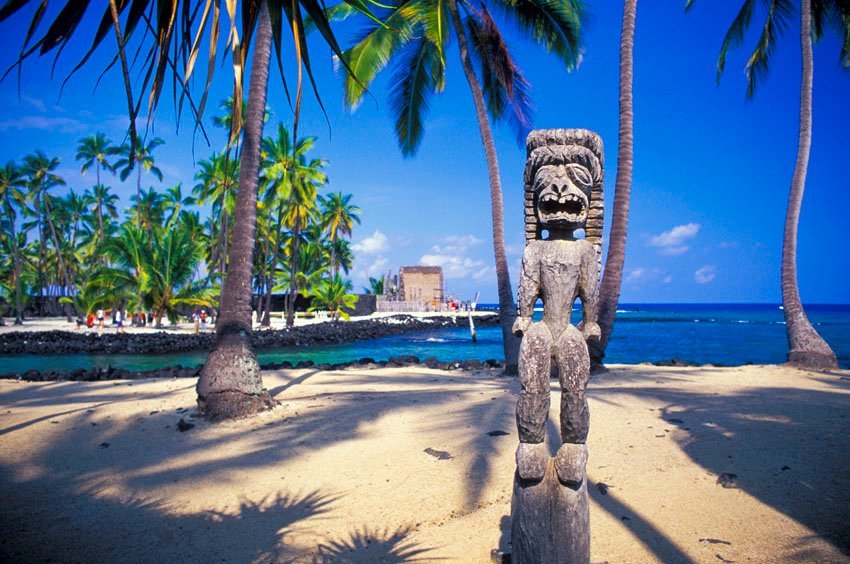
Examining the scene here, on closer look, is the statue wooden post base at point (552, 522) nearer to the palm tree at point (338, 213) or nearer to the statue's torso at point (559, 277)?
the statue's torso at point (559, 277)

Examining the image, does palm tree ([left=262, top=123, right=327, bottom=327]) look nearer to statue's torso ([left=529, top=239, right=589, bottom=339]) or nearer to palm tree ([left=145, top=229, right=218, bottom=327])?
palm tree ([left=145, top=229, right=218, bottom=327])

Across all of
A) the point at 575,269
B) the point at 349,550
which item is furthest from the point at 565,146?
the point at 349,550

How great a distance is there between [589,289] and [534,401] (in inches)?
32.5

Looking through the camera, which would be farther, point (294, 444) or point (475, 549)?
point (294, 444)

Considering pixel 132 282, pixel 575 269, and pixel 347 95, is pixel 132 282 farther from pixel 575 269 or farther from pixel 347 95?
pixel 575 269

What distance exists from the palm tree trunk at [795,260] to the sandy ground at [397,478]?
11.7 ft

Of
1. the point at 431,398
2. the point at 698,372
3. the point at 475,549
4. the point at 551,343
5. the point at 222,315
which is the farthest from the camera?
the point at 698,372

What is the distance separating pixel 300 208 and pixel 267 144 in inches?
159

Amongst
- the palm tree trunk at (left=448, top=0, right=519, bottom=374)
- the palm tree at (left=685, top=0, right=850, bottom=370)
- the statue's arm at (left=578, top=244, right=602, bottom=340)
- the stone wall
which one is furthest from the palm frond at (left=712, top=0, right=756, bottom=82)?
the stone wall

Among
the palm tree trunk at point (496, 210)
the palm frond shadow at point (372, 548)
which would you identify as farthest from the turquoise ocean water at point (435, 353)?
the palm frond shadow at point (372, 548)

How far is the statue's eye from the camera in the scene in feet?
10.6

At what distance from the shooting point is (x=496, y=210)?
34.6 feet

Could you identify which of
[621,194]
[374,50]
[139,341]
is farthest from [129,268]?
[621,194]

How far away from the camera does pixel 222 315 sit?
6.75 meters
